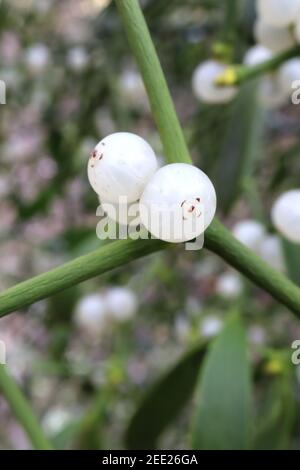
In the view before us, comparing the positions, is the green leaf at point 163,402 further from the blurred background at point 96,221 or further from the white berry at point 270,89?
the white berry at point 270,89

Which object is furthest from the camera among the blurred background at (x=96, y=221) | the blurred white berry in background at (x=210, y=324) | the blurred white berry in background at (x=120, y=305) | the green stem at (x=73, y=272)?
the blurred white berry in background at (x=210, y=324)

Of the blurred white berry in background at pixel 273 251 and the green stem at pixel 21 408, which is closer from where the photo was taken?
the green stem at pixel 21 408

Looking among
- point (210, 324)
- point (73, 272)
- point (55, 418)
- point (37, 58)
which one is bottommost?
point (55, 418)

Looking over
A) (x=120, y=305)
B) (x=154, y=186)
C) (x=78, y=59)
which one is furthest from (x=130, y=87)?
(x=154, y=186)

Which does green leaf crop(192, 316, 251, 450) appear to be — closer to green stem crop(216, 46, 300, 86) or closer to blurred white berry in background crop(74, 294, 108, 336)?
green stem crop(216, 46, 300, 86)

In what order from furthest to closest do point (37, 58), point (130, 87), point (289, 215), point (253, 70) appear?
point (37, 58), point (130, 87), point (253, 70), point (289, 215)

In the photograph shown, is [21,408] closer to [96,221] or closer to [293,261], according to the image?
[293,261]

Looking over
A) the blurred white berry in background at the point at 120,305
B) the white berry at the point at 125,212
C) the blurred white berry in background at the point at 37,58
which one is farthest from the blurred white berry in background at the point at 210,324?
the white berry at the point at 125,212
